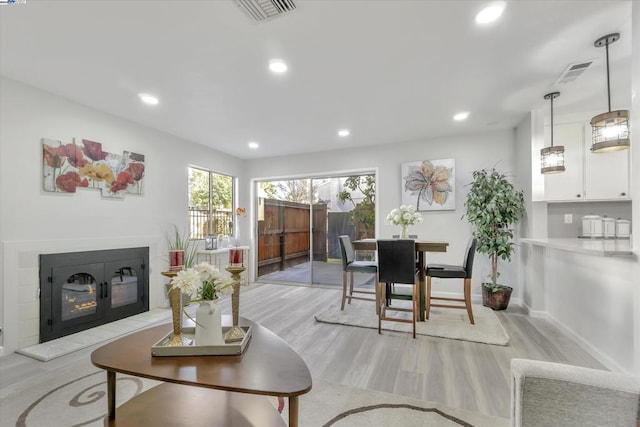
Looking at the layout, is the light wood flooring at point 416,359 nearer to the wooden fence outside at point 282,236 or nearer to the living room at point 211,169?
the living room at point 211,169

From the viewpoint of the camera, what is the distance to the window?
4.86 meters

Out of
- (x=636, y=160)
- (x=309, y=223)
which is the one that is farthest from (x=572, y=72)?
(x=309, y=223)

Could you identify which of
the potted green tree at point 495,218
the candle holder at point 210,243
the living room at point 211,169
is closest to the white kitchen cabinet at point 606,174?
the living room at point 211,169

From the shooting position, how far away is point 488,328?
3125 millimetres

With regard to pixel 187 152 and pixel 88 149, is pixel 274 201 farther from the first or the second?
pixel 88 149

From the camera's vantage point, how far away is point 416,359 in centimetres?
251

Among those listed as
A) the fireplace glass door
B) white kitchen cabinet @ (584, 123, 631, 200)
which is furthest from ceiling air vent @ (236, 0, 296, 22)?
white kitchen cabinet @ (584, 123, 631, 200)

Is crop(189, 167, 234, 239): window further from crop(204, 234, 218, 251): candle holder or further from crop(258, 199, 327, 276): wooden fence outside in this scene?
crop(258, 199, 327, 276): wooden fence outside

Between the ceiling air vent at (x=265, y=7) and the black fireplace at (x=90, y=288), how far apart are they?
3159mm

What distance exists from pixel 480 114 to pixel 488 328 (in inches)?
104

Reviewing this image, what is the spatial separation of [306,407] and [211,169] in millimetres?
4385

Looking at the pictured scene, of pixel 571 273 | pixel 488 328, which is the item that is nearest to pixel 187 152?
pixel 488 328

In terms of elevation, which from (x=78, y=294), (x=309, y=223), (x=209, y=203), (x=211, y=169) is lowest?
(x=78, y=294)

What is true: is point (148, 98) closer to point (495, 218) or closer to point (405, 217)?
→ point (405, 217)
